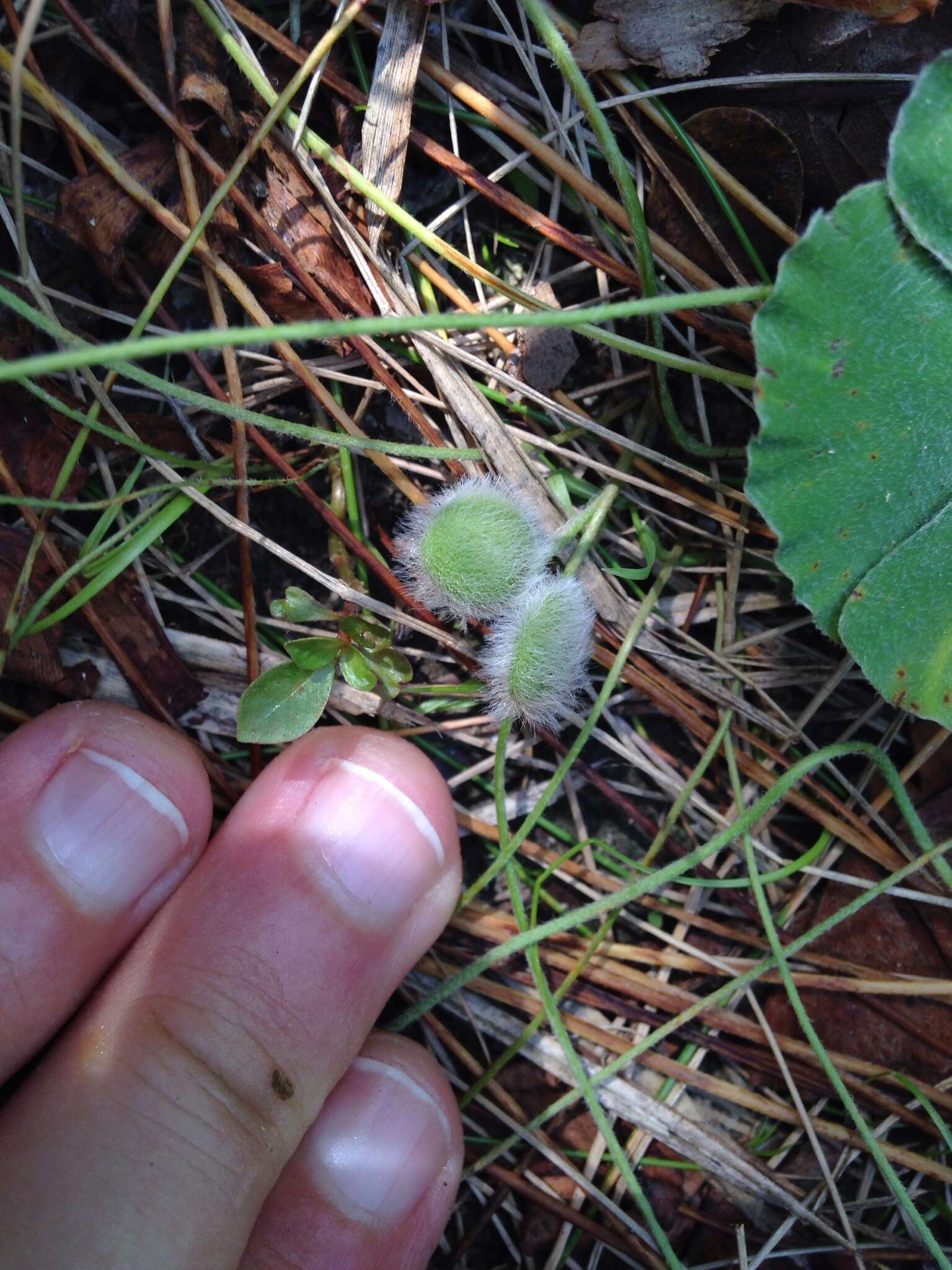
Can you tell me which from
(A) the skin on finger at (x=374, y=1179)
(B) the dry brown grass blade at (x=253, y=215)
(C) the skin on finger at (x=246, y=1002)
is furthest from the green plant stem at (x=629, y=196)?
(A) the skin on finger at (x=374, y=1179)

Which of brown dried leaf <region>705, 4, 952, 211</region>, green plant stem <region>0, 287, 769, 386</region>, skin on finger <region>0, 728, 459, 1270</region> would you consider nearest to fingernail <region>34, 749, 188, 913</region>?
skin on finger <region>0, 728, 459, 1270</region>

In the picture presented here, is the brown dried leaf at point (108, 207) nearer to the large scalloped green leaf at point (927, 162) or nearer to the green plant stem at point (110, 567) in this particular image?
the green plant stem at point (110, 567)

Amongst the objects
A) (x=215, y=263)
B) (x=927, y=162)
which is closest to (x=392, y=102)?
(x=215, y=263)


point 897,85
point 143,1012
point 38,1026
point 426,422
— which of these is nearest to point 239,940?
point 143,1012

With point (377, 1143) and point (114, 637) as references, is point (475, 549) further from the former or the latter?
point (377, 1143)

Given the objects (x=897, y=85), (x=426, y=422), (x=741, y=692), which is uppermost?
(x=897, y=85)

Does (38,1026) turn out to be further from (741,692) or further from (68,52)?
(68,52)
